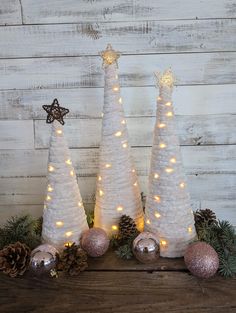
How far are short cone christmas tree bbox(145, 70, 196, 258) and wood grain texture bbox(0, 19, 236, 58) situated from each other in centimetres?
19

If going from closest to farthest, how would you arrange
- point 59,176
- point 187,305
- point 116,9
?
point 187,305, point 59,176, point 116,9

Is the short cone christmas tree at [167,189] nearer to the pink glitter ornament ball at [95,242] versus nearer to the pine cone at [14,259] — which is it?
the pink glitter ornament ball at [95,242]

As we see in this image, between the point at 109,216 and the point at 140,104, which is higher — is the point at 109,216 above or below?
below

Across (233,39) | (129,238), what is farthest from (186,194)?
(233,39)

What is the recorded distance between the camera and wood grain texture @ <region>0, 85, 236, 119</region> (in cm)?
104

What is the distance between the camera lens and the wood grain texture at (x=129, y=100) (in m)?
1.04

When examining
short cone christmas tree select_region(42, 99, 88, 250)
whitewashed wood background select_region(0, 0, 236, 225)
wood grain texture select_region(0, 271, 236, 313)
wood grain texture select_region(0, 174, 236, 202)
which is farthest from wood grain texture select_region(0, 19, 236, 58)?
wood grain texture select_region(0, 271, 236, 313)

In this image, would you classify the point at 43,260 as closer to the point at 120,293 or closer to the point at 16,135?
the point at 120,293

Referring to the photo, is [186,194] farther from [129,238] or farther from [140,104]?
[140,104]

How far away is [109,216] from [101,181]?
0.30 feet

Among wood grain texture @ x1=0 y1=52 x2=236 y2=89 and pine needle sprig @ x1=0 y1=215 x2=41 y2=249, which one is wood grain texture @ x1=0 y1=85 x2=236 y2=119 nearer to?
wood grain texture @ x1=0 y1=52 x2=236 y2=89

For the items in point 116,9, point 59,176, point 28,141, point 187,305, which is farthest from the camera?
point 28,141

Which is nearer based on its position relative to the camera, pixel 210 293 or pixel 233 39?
pixel 210 293

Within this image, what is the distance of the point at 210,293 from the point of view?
806 mm
